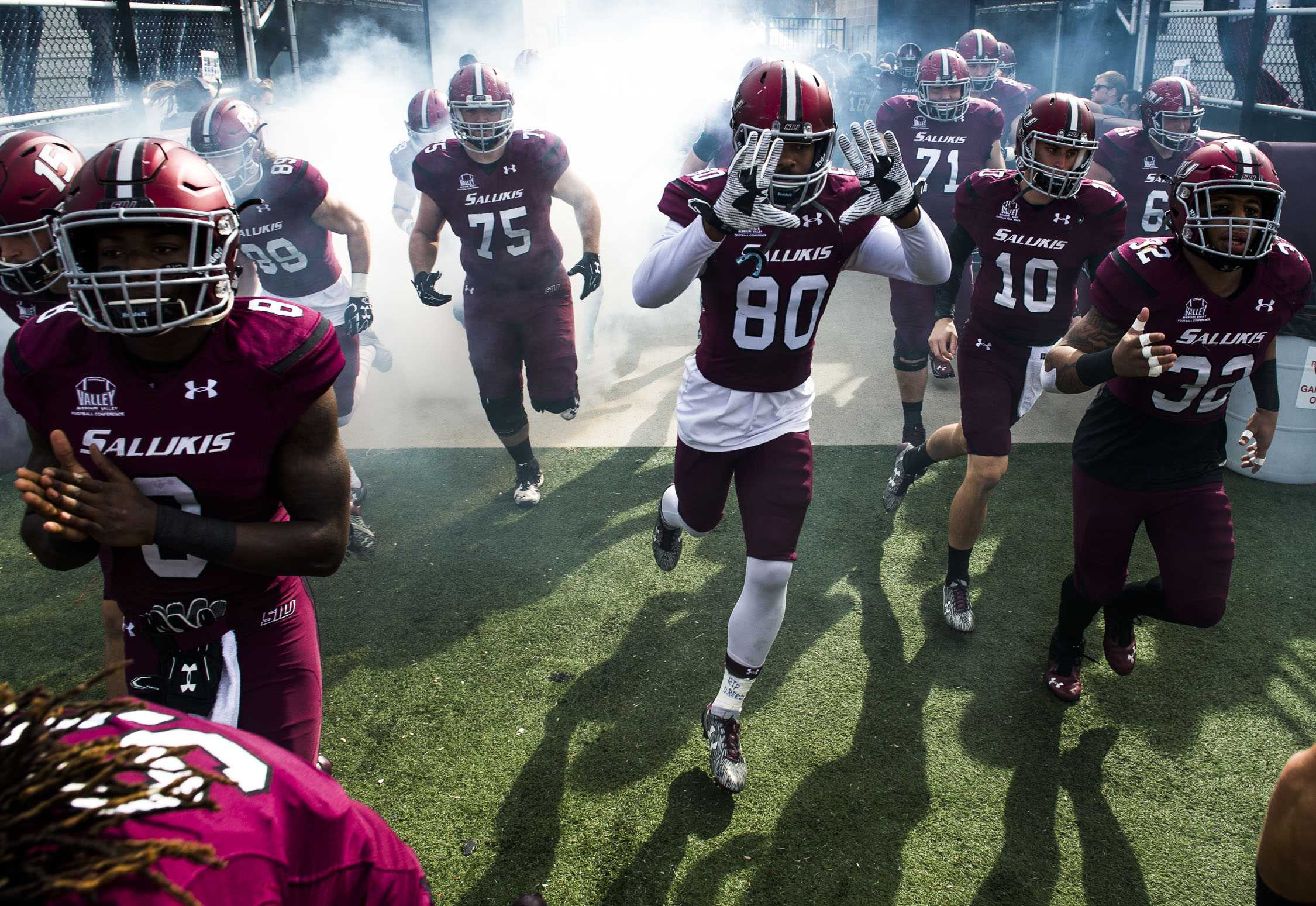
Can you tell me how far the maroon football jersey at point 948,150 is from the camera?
21.2 feet

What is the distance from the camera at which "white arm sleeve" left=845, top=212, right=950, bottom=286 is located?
3174mm

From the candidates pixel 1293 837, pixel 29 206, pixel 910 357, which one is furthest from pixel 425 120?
pixel 1293 837

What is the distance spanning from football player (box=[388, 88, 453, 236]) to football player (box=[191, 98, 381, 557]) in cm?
242

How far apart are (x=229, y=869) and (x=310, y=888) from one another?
167mm

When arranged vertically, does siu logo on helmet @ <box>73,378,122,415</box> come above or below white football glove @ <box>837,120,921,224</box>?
below

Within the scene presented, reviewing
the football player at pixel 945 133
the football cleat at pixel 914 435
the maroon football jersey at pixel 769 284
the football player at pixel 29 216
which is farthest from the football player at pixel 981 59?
the football player at pixel 29 216

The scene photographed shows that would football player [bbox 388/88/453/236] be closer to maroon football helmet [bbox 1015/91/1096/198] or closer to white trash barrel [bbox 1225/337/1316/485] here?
maroon football helmet [bbox 1015/91/1096/198]

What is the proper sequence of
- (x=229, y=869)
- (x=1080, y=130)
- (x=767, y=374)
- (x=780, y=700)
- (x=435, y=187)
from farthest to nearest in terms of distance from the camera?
(x=435, y=187) → (x=1080, y=130) → (x=780, y=700) → (x=767, y=374) → (x=229, y=869)

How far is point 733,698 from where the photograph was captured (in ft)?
11.0

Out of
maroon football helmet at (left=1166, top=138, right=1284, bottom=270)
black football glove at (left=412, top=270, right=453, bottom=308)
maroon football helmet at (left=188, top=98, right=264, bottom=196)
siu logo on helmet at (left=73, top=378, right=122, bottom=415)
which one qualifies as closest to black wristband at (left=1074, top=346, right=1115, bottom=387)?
maroon football helmet at (left=1166, top=138, right=1284, bottom=270)

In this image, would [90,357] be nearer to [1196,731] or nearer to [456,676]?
[456,676]

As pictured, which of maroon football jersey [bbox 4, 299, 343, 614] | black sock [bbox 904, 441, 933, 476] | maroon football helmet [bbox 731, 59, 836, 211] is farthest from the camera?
black sock [bbox 904, 441, 933, 476]

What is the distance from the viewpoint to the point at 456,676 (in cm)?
394

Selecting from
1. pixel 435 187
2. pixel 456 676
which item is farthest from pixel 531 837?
pixel 435 187
